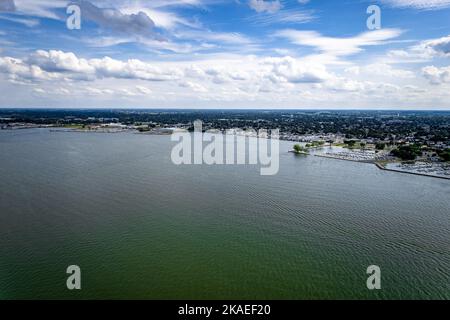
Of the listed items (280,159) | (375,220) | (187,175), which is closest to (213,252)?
(375,220)
